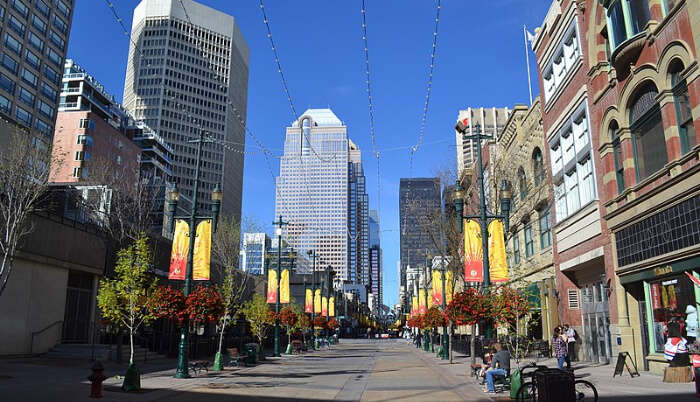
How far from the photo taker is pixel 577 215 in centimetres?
2842

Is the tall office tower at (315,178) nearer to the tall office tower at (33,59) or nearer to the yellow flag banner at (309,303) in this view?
the yellow flag banner at (309,303)

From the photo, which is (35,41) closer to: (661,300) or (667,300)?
(661,300)

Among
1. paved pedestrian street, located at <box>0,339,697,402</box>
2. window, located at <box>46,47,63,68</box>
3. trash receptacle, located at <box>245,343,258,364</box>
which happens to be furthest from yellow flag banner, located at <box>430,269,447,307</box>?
window, located at <box>46,47,63,68</box>

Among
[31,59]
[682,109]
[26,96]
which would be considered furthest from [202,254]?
[31,59]

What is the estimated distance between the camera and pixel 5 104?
281 feet

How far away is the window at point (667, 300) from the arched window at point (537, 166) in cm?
1532

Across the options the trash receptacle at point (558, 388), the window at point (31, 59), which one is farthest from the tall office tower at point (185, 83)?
the trash receptacle at point (558, 388)

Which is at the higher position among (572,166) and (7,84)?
(7,84)

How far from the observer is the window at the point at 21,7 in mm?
88750

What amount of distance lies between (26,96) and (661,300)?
101 meters

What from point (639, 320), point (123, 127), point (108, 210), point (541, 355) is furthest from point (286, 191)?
point (639, 320)

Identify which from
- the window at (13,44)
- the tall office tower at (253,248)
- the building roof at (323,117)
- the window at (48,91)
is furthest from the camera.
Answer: the building roof at (323,117)

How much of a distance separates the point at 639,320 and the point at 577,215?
24.8ft

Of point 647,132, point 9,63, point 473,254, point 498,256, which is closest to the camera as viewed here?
point 647,132
